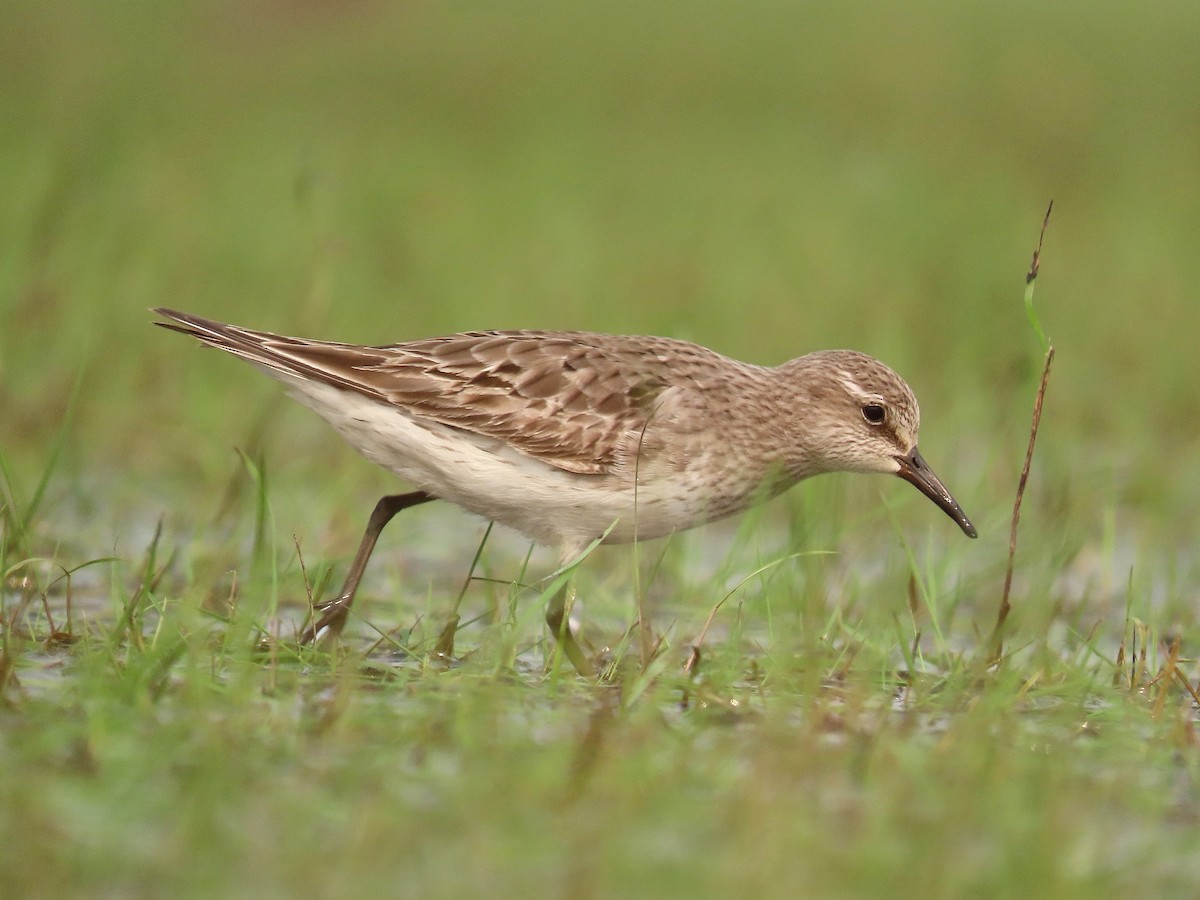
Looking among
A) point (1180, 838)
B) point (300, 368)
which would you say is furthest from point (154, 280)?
point (1180, 838)

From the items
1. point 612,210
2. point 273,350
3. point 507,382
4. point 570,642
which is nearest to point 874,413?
point 507,382

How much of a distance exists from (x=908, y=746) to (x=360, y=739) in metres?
1.47

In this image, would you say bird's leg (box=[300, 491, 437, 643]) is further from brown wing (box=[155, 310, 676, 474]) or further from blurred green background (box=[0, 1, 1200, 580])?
blurred green background (box=[0, 1, 1200, 580])

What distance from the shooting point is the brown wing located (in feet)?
21.7

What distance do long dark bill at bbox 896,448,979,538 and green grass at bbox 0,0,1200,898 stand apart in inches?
9.7

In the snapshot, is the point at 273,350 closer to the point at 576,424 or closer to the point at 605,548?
the point at 576,424

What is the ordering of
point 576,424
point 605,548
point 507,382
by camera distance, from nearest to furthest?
point 576,424
point 507,382
point 605,548

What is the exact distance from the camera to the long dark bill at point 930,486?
702 centimetres

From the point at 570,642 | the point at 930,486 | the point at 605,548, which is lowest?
the point at 570,642

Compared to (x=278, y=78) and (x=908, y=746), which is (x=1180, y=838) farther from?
(x=278, y=78)

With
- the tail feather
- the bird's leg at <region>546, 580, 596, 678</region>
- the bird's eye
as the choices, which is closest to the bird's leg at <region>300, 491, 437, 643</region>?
the tail feather

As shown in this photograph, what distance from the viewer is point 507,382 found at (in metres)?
6.84

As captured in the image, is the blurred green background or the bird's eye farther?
the blurred green background

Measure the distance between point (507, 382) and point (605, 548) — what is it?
1.76 metres
